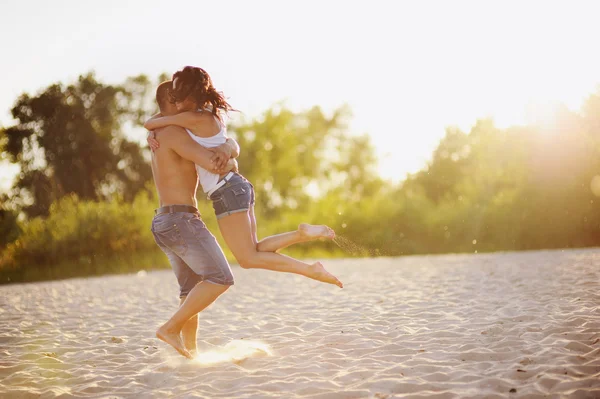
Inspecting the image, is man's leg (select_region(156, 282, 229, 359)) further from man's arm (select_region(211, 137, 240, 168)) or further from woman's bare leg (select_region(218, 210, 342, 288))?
man's arm (select_region(211, 137, 240, 168))

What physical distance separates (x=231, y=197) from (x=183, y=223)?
1.29 feet

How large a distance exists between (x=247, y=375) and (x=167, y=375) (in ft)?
2.09

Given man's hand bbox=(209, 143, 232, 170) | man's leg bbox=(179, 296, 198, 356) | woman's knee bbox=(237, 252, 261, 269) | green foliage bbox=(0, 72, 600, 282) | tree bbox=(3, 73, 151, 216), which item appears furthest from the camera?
tree bbox=(3, 73, 151, 216)

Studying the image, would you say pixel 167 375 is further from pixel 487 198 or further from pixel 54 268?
Result: pixel 487 198

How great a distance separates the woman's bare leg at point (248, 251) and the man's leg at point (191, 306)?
0.92ft

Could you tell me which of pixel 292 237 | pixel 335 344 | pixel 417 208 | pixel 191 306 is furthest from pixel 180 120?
pixel 417 208

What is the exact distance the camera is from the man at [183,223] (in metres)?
4.50

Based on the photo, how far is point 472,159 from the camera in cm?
3005

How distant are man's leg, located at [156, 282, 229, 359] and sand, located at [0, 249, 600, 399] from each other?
30 cm

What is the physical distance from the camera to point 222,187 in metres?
4.50

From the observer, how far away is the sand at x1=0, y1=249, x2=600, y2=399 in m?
4.12

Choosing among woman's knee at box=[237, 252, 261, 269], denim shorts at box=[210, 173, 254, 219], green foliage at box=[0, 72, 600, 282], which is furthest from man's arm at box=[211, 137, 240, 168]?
green foliage at box=[0, 72, 600, 282]

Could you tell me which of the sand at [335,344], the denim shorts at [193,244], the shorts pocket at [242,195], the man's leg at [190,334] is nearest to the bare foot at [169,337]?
the sand at [335,344]

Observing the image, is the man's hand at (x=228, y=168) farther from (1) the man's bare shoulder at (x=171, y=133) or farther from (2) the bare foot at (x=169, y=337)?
(2) the bare foot at (x=169, y=337)
